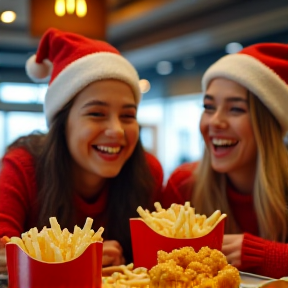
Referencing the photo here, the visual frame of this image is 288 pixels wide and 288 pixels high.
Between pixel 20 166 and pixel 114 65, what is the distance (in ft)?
1.57

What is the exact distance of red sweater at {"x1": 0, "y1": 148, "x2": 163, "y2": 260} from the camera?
156 centimetres

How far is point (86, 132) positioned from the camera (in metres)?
1.66

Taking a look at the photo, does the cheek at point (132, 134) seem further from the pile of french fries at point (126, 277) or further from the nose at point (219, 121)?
the pile of french fries at point (126, 277)

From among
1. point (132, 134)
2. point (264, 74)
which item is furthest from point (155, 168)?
point (264, 74)

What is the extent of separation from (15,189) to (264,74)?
100 centimetres

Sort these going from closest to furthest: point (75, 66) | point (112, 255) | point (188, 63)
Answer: point (112, 255) < point (75, 66) < point (188, 63)

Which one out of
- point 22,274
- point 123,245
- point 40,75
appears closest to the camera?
point 22,274

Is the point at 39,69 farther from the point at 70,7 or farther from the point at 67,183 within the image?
the point at 67,183

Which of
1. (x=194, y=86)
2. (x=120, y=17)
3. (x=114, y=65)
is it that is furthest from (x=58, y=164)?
(x=194, y=86)

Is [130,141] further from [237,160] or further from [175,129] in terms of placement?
[175,129]

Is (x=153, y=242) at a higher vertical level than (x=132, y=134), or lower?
lower

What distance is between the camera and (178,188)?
195 cm

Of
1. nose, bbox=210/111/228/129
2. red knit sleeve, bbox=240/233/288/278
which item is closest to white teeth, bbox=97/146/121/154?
nose, bbox=210/111/228/129

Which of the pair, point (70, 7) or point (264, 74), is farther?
point (70, 7)
